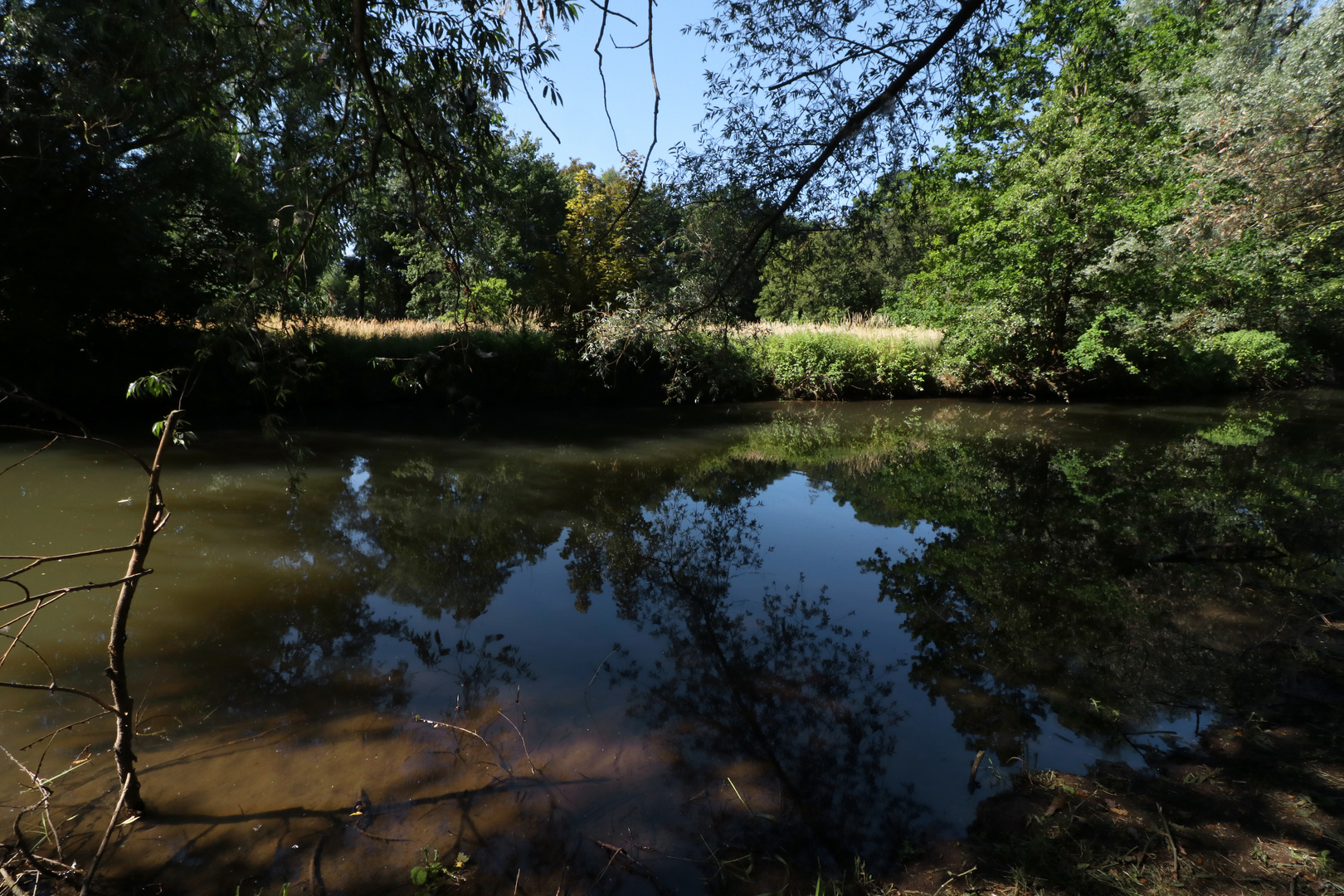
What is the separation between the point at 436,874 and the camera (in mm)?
2289

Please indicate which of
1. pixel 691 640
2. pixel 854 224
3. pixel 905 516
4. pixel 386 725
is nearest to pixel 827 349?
pixel 905 516

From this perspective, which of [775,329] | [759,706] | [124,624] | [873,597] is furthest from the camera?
[775,329]

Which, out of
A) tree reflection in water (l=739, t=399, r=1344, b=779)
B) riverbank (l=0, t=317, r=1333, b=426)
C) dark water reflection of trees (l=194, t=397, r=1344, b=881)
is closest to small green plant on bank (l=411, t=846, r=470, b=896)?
dark water reflection of trees (l=194, t=397, r=1344, b=881)

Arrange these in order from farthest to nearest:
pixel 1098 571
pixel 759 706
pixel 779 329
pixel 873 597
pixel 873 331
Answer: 1. pixel 873 331
2. pixel 779 329
3. pixel 1098 571
4. pixel 873 597
5. pixel 759 706

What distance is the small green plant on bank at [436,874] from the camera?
2.24m

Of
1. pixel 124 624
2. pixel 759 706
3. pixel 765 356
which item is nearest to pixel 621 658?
pixel 759 706

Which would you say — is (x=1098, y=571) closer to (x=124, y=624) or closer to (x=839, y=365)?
(x=124, y=624)

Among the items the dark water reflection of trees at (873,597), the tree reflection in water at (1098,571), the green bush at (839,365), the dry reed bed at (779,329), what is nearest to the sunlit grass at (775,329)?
the dry reed bed at (779,329)

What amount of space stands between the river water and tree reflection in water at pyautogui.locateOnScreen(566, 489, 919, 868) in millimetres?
16

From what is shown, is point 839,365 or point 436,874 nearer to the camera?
point 436,874

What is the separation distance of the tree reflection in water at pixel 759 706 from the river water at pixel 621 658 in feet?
0.05

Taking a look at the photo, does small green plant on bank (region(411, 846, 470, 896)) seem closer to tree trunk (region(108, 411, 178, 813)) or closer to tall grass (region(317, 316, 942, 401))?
tree trunk (region(108, 411, 178, 813))

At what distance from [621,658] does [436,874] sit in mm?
1677

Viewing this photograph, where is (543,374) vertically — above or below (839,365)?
below
